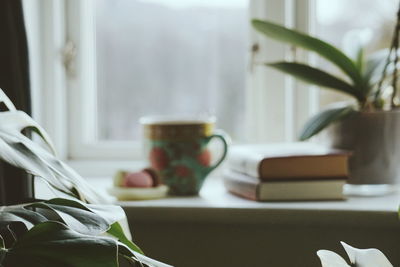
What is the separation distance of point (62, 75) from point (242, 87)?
444 mm

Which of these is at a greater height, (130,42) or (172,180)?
(130,42)

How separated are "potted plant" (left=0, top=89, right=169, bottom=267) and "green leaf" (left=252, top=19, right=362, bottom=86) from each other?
62 cm

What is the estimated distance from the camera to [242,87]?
1.55 m

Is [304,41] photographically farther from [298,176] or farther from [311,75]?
[298,176]

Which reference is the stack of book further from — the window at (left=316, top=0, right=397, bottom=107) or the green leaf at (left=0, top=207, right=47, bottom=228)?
the green leaf at (left=0, top=207, right=47, bottom=228)

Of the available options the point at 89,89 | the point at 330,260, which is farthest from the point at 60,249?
the point at 89,89

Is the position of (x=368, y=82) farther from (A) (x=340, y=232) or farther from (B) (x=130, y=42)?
(B) (x=130, y=42)

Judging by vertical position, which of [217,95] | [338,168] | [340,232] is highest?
[217,95]

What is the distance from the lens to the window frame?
1.47 meters

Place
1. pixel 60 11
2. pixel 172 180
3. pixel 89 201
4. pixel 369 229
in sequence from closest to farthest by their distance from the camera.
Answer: pixel 89 201, pixel 369 229, pixel 172 180, pixel 60 11

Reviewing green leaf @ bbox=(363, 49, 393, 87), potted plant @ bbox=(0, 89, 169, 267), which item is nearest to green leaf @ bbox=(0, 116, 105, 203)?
potted plant @ bbox=(0, 89, 169, 267)

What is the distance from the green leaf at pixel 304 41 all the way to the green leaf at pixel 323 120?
92mm

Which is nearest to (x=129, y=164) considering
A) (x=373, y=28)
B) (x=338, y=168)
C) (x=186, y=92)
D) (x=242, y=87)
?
(x=186, y=92)

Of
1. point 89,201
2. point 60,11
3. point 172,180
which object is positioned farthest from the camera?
point 60,11
